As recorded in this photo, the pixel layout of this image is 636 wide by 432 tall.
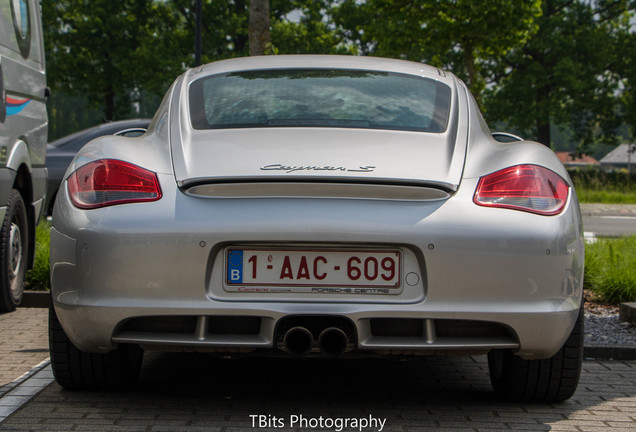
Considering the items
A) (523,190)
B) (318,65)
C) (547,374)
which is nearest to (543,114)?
(318,65)

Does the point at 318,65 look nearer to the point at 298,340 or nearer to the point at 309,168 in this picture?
the point at 309,168

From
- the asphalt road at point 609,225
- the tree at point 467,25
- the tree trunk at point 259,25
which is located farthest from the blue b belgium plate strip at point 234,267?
the tree at point 467,25

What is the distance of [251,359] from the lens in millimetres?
5012

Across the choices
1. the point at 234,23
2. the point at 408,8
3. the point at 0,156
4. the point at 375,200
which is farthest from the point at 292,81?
the point at 234,23

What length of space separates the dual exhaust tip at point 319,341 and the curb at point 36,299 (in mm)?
3886

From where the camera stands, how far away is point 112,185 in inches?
142

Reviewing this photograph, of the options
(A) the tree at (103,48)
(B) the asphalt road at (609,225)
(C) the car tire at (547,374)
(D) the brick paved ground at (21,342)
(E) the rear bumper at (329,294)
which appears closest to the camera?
(E) the rear bumper at (329,294)

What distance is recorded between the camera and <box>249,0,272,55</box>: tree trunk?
16500 millimetres

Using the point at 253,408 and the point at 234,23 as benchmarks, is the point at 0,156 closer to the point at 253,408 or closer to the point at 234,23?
the point at 253,408

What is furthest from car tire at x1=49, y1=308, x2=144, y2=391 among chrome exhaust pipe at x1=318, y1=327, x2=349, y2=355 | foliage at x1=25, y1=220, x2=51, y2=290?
foliage at x1=25, y1=220, x2=51, y2=290

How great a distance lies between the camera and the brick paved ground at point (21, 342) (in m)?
4.65

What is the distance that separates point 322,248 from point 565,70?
38352 mm

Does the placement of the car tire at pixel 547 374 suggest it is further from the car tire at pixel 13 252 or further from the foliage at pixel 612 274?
the car tire at pixel 13 252

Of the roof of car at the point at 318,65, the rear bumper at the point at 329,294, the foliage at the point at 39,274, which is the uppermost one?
the roof of car at the point at 318,65
